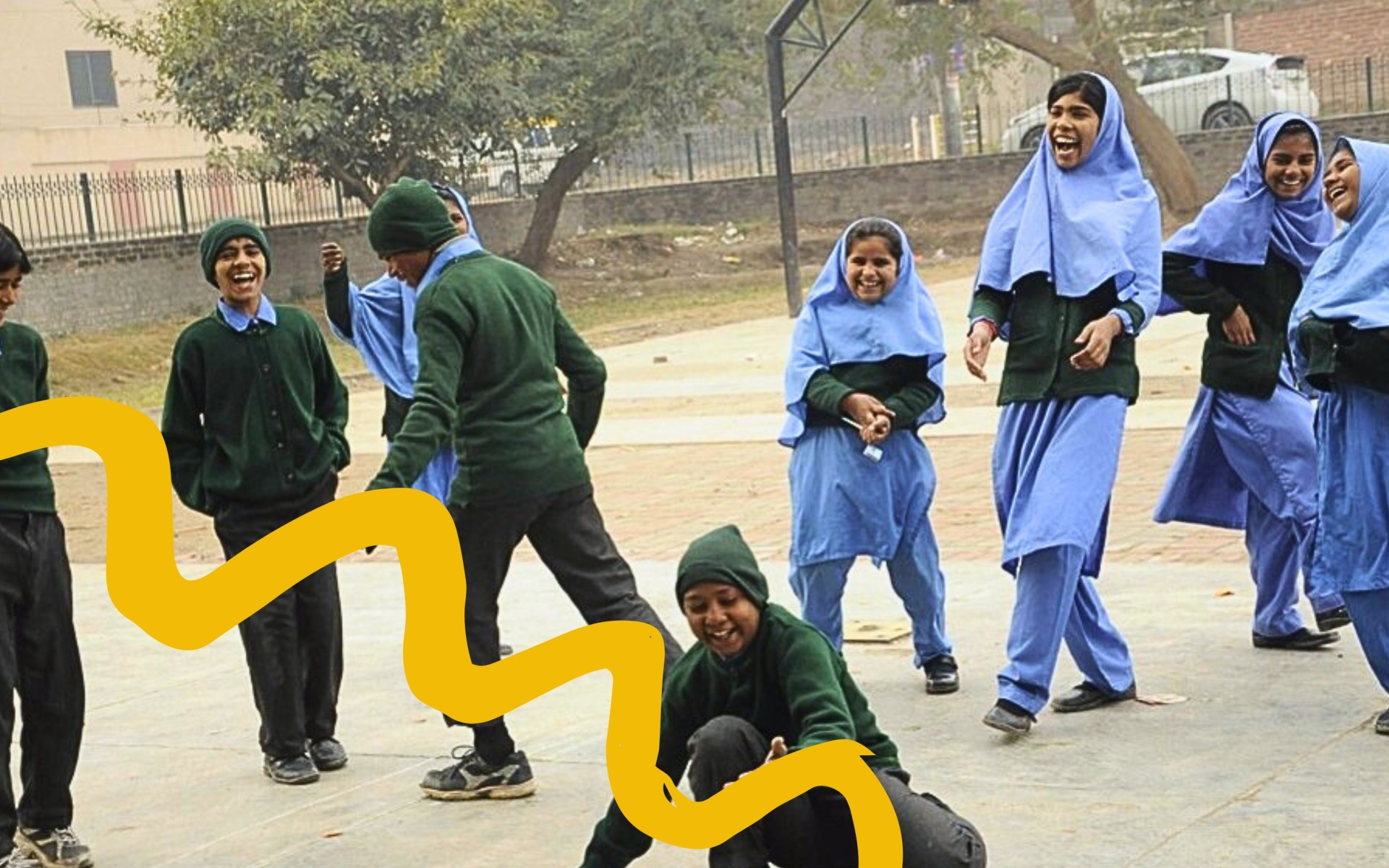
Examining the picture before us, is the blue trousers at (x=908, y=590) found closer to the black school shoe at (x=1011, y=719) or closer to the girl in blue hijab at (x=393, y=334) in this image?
the black school shoe at (x=1011, y=719)

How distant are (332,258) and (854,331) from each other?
1.69m

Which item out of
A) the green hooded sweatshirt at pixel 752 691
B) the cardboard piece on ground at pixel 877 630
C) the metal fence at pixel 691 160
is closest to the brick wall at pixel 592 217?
the metal fence at pixel 691 160

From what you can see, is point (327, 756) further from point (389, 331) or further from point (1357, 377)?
point (1357, 377)

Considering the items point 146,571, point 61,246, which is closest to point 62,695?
point 146,571

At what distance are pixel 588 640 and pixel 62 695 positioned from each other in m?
2.09

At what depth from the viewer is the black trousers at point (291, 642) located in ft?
24.0

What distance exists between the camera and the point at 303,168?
3011 cm

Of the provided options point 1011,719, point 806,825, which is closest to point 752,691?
point 806,825

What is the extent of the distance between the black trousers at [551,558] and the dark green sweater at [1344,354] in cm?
205

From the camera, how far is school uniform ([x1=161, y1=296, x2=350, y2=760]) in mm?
7281

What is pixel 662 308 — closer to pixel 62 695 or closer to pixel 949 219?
pixel 949 219

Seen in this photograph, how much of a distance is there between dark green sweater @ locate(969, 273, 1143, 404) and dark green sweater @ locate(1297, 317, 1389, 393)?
523 millimetres

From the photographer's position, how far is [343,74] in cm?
2884

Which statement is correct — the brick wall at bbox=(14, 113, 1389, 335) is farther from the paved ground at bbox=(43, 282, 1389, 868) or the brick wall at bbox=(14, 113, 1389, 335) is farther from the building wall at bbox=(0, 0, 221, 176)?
the paved ground at bbox=(43, 282, 1389, 868)
